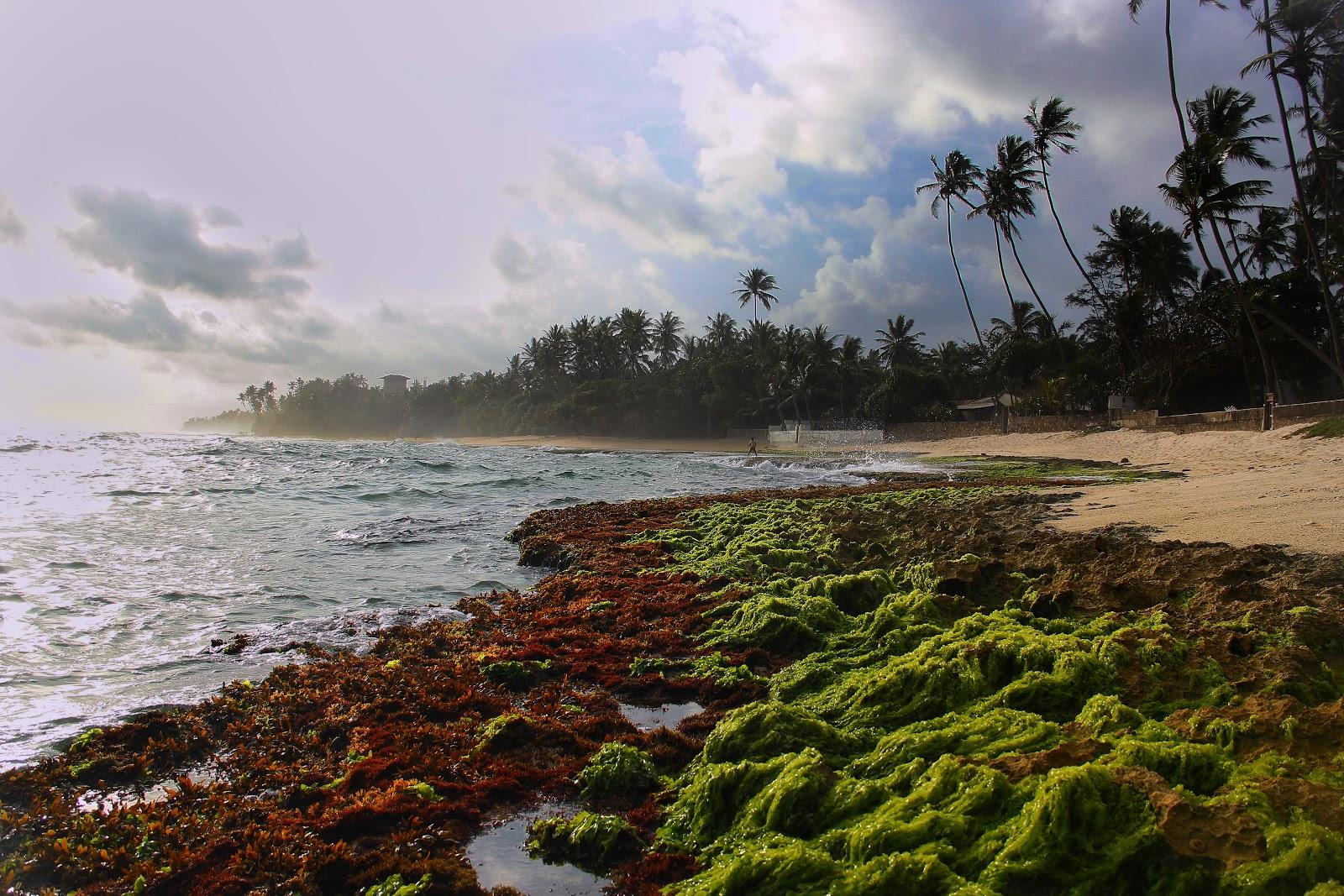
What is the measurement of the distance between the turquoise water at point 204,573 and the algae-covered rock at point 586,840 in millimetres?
4023

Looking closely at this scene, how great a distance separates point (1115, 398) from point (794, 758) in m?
42.6

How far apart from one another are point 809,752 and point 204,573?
1057 centimetres

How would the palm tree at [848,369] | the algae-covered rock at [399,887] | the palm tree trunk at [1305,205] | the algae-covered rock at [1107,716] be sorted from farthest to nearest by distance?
the palm tree at [848,369] → the palm tree trunk at [1305,205] → the algae-covered rock at [1107,716] → the algae-covered rock at [399,887]

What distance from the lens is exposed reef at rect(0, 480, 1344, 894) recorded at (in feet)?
10.8

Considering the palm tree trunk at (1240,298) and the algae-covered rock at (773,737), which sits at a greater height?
the palm tree trunk at (1240,298)

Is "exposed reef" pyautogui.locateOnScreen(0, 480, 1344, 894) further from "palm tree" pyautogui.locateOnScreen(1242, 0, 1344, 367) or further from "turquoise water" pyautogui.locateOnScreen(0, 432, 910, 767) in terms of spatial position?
"palm tree" pyautogui.locateOnScreen(1242, 0, 1344, 367)

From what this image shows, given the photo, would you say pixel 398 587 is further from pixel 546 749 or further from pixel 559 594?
pixel 546 749

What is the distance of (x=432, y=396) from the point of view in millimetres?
134375

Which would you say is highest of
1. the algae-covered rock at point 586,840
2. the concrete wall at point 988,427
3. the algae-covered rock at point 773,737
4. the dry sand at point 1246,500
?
the concrete wall at point 988,427

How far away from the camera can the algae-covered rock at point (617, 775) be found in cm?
452

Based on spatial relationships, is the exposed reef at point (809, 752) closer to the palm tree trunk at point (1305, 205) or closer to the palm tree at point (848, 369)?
the palm tree trunk at point (1305, 205)

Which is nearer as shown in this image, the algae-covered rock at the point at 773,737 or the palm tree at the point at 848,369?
the algae-covered rock at the point at 773,737

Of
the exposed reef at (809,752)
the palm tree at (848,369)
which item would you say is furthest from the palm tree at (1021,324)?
the exposed reef at (809,752)

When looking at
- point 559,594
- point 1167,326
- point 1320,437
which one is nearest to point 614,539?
point 559,594
